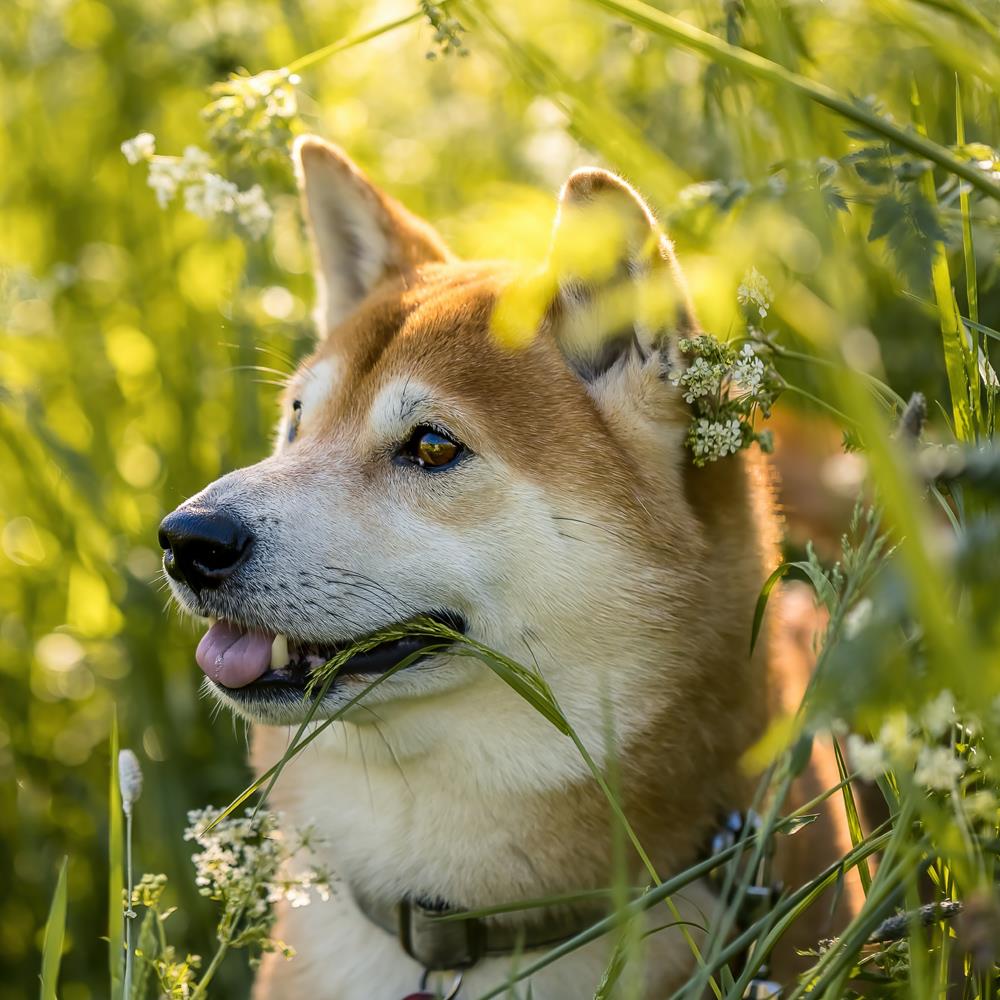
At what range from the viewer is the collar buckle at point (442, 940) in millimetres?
1901

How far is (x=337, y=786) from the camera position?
2.12 meters

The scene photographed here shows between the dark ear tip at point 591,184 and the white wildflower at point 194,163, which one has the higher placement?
the white wildflower at point 194,163

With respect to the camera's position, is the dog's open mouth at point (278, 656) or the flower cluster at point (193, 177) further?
the flower cluster at point (193, 177)

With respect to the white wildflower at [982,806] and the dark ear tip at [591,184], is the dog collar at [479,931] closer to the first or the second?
the white wildflower at [982,806]

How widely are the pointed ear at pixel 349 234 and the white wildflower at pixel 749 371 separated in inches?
42.6

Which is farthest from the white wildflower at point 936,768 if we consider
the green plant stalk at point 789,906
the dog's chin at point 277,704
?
the dog's chin at point 277,704

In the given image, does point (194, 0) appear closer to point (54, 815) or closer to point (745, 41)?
point (745, 41)

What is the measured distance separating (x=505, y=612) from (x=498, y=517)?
17cm

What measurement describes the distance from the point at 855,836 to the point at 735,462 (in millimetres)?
776

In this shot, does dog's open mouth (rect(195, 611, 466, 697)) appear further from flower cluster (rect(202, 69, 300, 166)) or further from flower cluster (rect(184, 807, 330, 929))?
flower cluster (rect(202, 69, 300, 166))

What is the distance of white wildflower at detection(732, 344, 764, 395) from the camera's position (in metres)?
1.67

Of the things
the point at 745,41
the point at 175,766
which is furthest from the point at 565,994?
the point at 745,41

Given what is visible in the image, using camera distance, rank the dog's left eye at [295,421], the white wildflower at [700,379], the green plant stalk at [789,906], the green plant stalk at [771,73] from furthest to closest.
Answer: the dog's left eye at [295,421] → the white wildflower at [700,379] → the green plant stalk at [789,906] → the green plant stalk at [771,73]

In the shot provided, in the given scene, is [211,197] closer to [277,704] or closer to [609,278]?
[609,278]
